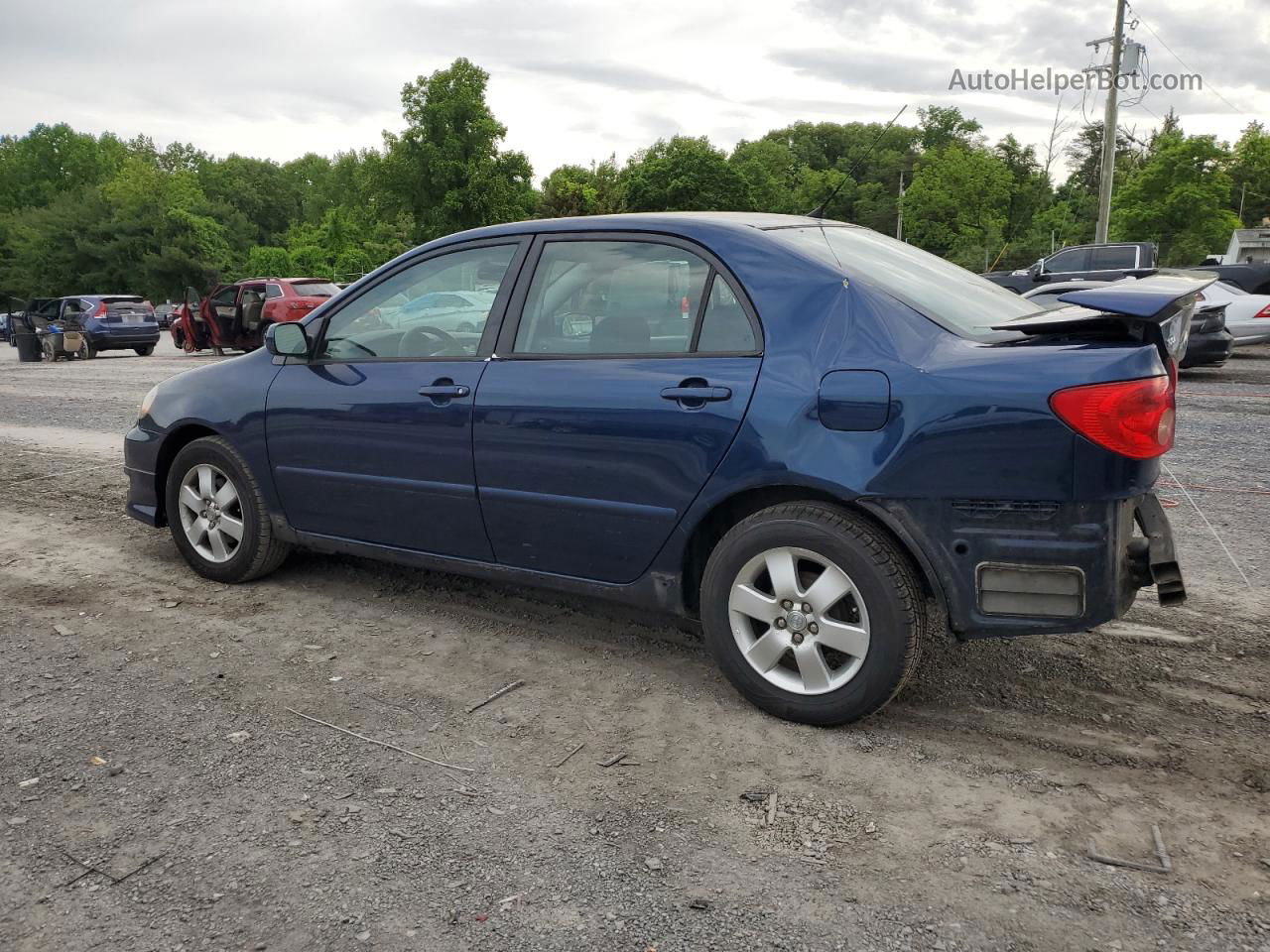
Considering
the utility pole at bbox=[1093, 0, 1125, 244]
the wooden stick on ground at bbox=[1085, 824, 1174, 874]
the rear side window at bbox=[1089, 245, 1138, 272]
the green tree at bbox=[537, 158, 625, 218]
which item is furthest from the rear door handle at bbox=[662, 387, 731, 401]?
the green tree at bbox=[537, 158, 625, 218]

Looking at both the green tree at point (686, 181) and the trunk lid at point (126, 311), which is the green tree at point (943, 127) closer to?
the green tree at point (686, 181)

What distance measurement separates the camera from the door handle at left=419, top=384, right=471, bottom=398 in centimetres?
398

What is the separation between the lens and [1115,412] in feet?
9.41

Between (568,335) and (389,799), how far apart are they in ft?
5.82

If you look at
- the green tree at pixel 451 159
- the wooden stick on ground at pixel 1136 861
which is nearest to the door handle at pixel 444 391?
the wooden stick on ground at pixel 1136 861

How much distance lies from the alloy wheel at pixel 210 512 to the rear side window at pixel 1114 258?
720 inches

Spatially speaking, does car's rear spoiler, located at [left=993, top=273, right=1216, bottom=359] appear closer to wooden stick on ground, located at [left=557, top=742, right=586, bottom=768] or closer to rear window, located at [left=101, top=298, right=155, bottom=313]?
wooden stick on ground, located at [left=557, top=742, right=586, bottom=768]

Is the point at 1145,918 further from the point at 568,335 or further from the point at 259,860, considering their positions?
the point at 568,335

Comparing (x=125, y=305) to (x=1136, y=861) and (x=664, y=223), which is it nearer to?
(x=664, y=223)

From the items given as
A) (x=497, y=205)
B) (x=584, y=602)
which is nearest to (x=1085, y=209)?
(x=497, y=205)

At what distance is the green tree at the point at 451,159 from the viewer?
174 feet

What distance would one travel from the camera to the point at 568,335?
3.88 meters

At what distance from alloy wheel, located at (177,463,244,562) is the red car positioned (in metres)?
16.7

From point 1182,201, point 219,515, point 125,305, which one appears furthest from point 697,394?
point 1182,201
